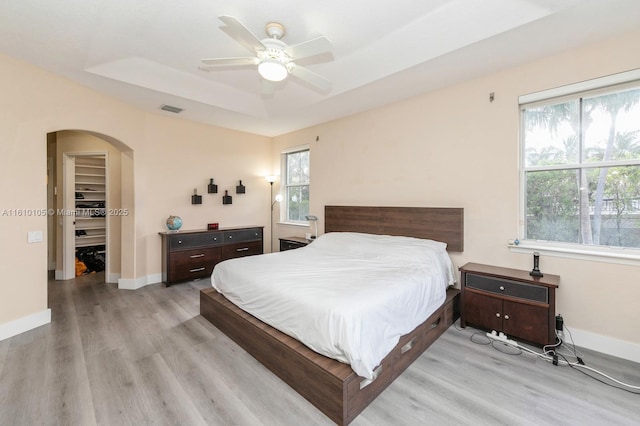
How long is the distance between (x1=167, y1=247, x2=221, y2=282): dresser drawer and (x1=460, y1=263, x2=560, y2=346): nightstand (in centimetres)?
386

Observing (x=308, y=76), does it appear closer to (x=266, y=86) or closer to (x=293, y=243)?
(x=266, y=86)

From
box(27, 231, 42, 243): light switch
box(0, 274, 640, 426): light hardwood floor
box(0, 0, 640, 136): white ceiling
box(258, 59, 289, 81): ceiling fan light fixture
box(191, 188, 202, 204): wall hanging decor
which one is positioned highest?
box(0, 0, 640, 136): white ceiling

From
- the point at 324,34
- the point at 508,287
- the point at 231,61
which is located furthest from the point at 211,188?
the point at 508,287

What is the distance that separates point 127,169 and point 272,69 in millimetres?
3355

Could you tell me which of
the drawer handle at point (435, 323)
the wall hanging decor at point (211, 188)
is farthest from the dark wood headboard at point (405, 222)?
the wall hanging decor at point (211, 188)

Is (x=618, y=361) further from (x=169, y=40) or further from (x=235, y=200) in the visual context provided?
(x=235, y=200)

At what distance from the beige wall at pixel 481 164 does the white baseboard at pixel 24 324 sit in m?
4.02

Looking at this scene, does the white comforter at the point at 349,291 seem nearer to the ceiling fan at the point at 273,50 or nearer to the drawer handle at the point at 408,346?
the drawer handle at the point at 408,346

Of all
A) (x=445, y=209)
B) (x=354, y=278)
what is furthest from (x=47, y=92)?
(x=445, y=209)

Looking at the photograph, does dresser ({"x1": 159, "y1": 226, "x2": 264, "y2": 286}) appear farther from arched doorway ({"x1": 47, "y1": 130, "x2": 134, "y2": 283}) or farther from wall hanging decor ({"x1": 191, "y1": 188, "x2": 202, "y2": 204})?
arched doorway ({"x1": 47, "y1": 130, "x2": 134, "y2": 283})

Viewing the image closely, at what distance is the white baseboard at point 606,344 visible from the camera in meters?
2.36

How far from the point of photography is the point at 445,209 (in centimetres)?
335

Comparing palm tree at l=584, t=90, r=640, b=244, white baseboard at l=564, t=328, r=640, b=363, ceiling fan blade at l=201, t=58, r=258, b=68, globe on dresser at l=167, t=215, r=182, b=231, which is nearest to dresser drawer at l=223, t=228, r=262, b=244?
globe on dresser at l=167, t=215, r=182, b=231

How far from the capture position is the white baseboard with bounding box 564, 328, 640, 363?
2363 mm
